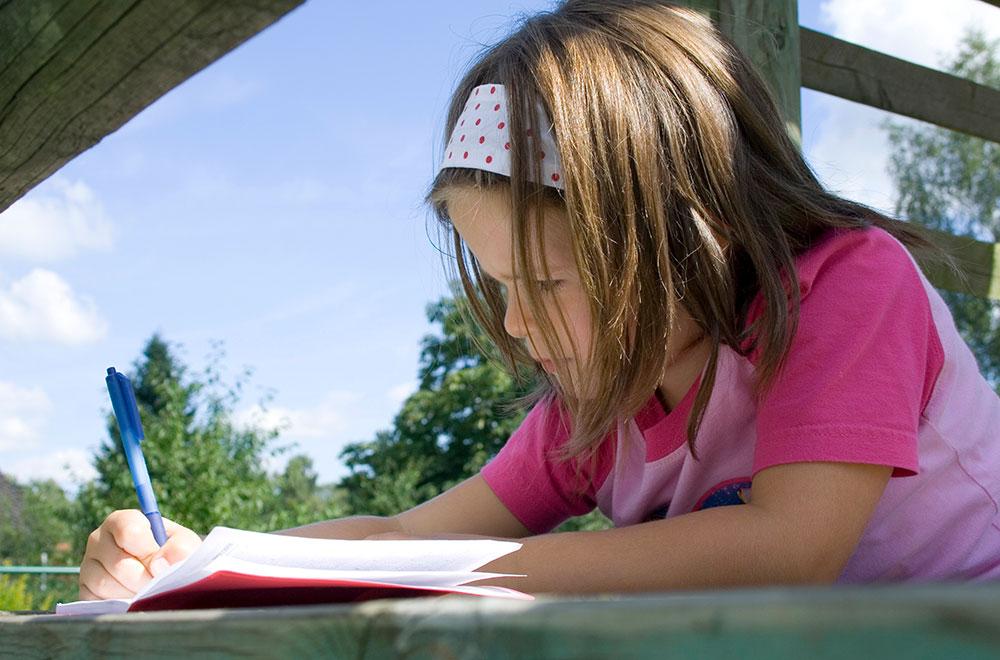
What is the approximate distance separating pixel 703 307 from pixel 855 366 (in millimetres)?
193

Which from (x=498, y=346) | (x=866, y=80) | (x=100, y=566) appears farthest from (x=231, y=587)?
(x=866, y=80)

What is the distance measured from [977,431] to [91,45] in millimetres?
874

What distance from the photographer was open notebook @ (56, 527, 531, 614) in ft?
1.96

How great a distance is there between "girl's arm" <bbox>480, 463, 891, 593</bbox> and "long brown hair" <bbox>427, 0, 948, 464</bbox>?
0.46 ft

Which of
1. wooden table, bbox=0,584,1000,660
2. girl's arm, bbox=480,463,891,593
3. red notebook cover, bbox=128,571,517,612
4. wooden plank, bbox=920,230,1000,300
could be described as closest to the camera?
wooden table, bbox=0,584,1000,660

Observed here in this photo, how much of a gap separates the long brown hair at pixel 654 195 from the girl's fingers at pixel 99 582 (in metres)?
0.50

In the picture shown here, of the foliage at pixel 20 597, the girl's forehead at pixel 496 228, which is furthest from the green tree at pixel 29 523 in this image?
the girl's forehead at pixel 496 228

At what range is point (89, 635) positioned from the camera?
50 cm

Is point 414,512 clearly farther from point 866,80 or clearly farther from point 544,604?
point 866,80

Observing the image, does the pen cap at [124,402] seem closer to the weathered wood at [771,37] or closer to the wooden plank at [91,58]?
the wooden plank at [91,58]

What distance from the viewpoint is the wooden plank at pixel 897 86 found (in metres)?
2.04

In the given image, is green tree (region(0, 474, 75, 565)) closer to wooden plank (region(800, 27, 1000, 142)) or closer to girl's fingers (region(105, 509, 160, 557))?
wooden plank (region(800, 27, 1000, 142))

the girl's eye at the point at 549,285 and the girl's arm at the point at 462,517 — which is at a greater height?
the girl's eye at the point at 549,285

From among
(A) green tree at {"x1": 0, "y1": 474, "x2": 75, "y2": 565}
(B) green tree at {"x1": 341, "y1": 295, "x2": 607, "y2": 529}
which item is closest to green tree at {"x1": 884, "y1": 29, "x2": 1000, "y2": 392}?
(B) green tree at {"x1": 341, "y1": 295, "x2": 607, "y2": 529}
